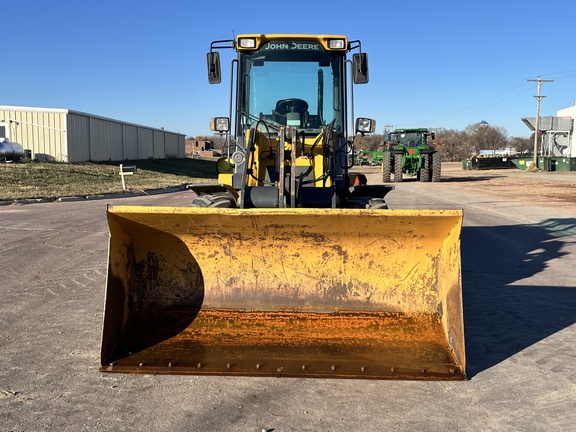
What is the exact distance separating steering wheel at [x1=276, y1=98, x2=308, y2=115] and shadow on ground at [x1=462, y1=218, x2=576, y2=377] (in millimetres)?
2797

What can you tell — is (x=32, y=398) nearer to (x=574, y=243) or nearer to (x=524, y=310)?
(x=524, y=310)

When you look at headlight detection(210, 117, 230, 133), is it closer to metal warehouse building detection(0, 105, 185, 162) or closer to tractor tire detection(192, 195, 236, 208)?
tractor tire detection(192, 195, 236, 208)

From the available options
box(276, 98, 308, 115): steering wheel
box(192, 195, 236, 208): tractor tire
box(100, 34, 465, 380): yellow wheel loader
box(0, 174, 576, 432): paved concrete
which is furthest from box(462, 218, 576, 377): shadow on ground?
box(276, 98, 308, 115): steering wheel

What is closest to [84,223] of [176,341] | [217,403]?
[176,341]

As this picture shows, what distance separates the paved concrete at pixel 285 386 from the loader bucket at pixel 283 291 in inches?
5.7

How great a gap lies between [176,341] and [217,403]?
78 cm

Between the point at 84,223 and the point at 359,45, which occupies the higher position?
the point at 359,45

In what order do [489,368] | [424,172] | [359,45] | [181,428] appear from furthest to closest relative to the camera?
[424,172], [359,45], [489,368], [181,428]

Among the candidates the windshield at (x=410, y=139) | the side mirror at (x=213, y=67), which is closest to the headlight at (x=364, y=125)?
the side mirror at (x=213, y=67)

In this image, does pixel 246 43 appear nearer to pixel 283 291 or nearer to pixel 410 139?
pixel 283 291

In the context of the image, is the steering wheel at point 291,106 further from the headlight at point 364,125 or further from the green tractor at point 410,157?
the green tractor at point 410,157

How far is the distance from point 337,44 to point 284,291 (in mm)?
3408

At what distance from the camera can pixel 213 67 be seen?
6.54 metres

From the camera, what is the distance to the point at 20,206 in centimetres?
1576
